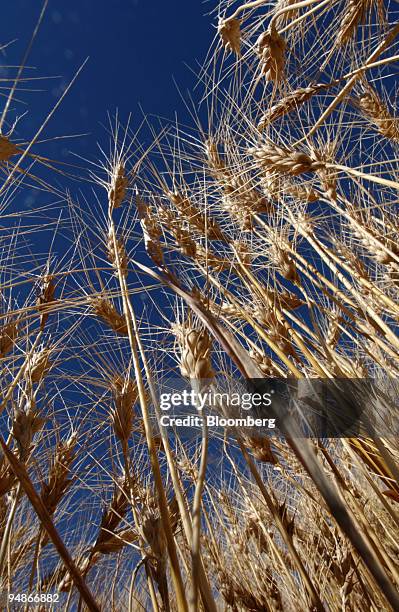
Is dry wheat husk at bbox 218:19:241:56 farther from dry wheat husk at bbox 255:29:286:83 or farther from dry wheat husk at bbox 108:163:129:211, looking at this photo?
dry wheat husk at bbox 108:163:129:211

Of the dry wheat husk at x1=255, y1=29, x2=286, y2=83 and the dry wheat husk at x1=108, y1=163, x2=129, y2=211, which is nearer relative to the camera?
the dry wheat husk at x1=255, y1=29, x2=286, y2=83

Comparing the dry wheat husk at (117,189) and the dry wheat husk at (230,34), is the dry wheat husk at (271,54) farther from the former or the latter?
the dry wheat husk at (117,189)

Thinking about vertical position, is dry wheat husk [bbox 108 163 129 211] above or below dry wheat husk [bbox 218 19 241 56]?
below

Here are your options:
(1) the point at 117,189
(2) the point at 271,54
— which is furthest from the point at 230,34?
(1) the point at 117,189

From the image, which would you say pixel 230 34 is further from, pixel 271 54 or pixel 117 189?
pixel 117 189

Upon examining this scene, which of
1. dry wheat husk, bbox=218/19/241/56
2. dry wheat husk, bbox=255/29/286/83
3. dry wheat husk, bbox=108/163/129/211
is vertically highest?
dry wheat husk, bbox=218/19/241/56

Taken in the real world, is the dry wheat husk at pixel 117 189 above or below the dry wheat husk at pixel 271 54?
below

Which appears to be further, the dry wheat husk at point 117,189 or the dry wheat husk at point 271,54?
the dry wheat husk at point 117,189

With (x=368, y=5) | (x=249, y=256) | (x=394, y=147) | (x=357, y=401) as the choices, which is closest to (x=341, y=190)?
(x=394, y=147)

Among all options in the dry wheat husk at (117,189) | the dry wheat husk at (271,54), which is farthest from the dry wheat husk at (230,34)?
the dry wheat husk at (117,189)

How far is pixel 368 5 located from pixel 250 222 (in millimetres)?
795

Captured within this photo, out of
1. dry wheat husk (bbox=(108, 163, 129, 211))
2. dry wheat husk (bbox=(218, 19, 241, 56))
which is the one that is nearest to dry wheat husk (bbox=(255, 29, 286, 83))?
dry wheat husk (bbox=(218, 19, 241, 56))

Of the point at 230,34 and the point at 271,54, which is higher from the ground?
the point at 230,34

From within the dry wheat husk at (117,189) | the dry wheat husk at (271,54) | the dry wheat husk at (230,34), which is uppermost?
the dry wheat husk at (230,34)
